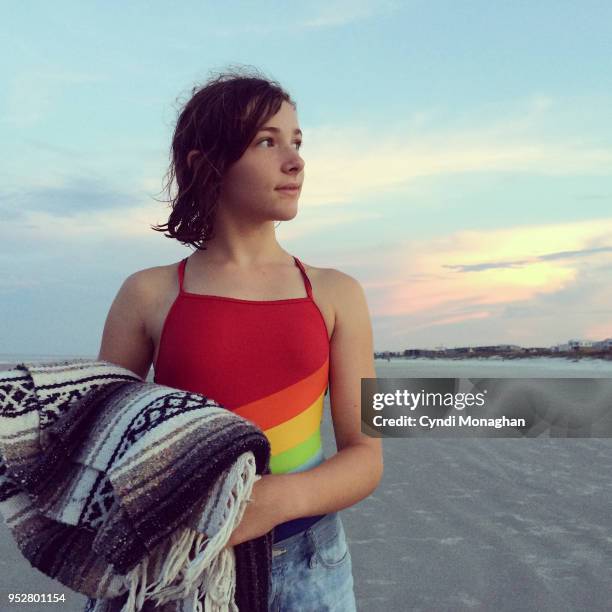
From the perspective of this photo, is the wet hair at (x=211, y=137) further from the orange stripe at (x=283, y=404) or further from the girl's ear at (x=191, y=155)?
the orange stripe at (x=283, y=404)

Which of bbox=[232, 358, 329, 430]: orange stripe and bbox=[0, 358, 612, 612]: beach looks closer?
bbox=[232, 358, 329, 430]: orange stripe

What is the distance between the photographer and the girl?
1.41 m

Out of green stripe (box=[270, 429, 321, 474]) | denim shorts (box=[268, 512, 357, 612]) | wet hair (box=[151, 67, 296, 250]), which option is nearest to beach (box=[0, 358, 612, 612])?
denim shorts (box=[268, 512, 357, 612])

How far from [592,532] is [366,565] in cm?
124

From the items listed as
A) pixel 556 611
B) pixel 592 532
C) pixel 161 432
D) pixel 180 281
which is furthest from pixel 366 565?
pixel 161 432

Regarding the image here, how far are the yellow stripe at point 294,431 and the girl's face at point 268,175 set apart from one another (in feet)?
1.41

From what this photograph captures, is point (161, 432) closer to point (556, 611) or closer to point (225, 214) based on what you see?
point (225, 214)

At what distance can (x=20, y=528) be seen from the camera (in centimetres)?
121

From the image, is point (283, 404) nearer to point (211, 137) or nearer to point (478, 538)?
point (211, 137)

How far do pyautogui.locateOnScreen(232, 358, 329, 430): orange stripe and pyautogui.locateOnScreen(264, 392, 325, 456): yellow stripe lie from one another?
0.4 inches

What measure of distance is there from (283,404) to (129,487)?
0.42 meters

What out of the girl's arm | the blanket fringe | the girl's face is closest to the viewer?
the blanket fringe

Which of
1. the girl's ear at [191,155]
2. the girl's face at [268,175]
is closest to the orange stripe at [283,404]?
the girl's face at [268,175]

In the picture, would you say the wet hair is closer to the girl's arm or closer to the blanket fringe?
the girl's arm
